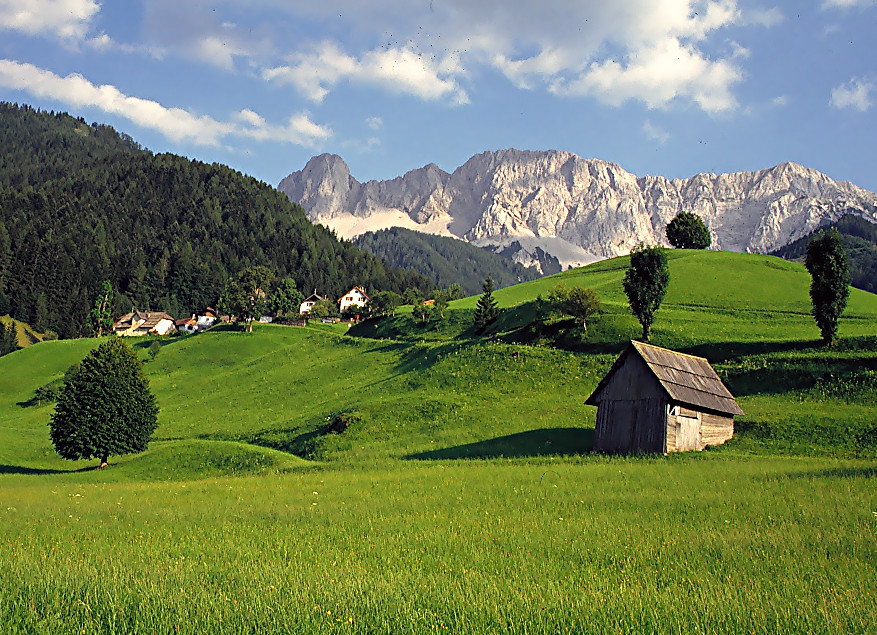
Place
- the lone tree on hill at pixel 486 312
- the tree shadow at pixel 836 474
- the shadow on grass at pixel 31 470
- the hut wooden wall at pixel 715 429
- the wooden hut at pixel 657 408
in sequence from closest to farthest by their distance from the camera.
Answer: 1. the tree shadow at pixel 836 474
2. the wooden hut at pixel 657 408
3. the hut wooden wall at pixel 715 429
4. the shadow on grass at pixel 31 470
5. the lone tree on hill at pixel 486 312

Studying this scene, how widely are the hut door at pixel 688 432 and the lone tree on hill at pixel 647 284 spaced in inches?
1109

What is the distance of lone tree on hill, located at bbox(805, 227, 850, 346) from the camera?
62688 mm

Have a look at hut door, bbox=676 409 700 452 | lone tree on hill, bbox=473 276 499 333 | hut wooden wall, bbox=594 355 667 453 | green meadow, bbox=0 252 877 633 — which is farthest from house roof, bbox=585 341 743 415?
lone tree on hill, bbox=473 276 499 333

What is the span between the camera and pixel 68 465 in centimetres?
5672

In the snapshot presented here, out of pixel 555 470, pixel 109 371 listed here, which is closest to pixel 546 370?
pixel 555 470

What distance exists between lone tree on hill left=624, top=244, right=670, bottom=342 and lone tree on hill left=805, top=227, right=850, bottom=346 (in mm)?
13538

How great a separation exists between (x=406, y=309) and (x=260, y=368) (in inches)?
1777

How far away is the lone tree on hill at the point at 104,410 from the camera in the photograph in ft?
163

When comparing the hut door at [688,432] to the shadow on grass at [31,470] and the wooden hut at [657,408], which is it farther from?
the shadow on grass at [31,470]

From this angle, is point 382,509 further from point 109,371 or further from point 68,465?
point 68,465

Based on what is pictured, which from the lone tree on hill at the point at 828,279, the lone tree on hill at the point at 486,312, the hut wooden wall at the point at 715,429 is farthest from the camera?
the lone tree on hill at the point at 486,312

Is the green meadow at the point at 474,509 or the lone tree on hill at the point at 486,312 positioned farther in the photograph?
the lone tree on hill at the point at 486,312

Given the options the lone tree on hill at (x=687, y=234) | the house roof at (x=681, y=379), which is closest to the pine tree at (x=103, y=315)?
the lone tree on hill at (x=687, y=234)

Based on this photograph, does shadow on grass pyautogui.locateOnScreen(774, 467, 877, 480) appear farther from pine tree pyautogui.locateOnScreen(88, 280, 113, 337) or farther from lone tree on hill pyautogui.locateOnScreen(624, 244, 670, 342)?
pine tree pyautogui.locateOnScreen(88, 280, 113, 337)
